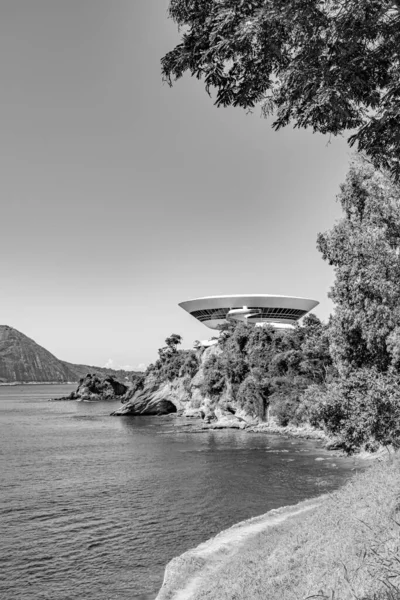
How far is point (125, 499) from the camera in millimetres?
30094

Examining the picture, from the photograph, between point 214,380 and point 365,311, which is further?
point 214,380

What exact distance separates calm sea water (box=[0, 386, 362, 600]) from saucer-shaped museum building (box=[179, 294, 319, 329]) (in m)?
73.1

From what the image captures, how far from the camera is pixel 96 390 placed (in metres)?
168

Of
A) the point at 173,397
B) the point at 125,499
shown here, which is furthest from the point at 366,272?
the point at 173,397

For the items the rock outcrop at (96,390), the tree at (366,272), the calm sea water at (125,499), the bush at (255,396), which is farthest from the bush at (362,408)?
the rock outcrop at (96,390)

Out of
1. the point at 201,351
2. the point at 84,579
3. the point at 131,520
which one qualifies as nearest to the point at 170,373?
the point at 201,351

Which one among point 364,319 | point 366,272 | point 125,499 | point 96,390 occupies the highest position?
point 366,272

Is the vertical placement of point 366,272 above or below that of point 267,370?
above

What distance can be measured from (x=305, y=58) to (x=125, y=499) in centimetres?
2994

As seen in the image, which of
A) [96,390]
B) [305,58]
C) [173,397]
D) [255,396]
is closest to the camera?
[305,58]

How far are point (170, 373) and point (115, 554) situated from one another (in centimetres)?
8926

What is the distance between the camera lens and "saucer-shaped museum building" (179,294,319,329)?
130 metres

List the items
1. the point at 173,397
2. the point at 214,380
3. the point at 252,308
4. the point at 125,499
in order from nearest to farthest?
the point at 125,499, the point at 214,380, the point at 173,397, the point at 252,308

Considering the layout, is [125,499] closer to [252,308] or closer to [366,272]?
[366,272]
